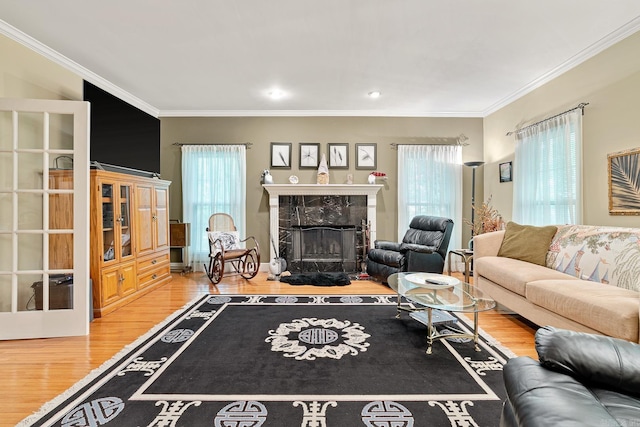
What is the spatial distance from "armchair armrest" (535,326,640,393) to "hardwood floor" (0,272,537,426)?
1.28 metres

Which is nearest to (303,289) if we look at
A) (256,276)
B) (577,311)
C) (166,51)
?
(256,276)

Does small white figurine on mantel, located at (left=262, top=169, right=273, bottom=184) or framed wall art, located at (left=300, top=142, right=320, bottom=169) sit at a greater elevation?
framed wall art, located at (left=300, top=142, right=320, bottom=169)

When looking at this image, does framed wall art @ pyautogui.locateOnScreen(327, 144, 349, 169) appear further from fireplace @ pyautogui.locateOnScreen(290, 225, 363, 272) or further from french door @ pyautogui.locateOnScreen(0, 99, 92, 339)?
french door @ pyautogui.locateOnScreen(0, 99, 92, 339)

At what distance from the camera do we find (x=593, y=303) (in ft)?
6.48

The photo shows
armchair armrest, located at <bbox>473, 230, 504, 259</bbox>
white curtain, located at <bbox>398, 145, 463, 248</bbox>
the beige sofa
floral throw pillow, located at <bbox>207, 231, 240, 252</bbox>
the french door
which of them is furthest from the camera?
white curtain, located at <bbox>398, 145, 463, 248</bbox>

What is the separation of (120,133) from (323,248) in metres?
3.21

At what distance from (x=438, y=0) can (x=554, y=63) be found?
1948 mm

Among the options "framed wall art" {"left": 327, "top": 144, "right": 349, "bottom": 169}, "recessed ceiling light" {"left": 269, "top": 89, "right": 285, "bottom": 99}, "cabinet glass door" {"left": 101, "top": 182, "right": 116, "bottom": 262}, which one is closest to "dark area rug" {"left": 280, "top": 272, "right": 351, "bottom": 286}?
"framed wall art" {"left": 327, "top": 144, "right": 349, "bottom": 169}

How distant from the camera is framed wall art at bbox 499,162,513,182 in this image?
4385 millimetres

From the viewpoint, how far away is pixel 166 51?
120 inches

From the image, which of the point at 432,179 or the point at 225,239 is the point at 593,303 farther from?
the point at 225,239

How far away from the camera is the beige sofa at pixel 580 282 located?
6.22 ft

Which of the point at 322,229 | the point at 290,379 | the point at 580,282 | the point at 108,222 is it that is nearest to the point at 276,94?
the point at 322,229

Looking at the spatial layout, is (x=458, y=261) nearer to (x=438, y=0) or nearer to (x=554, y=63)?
(x=554, y=63)
